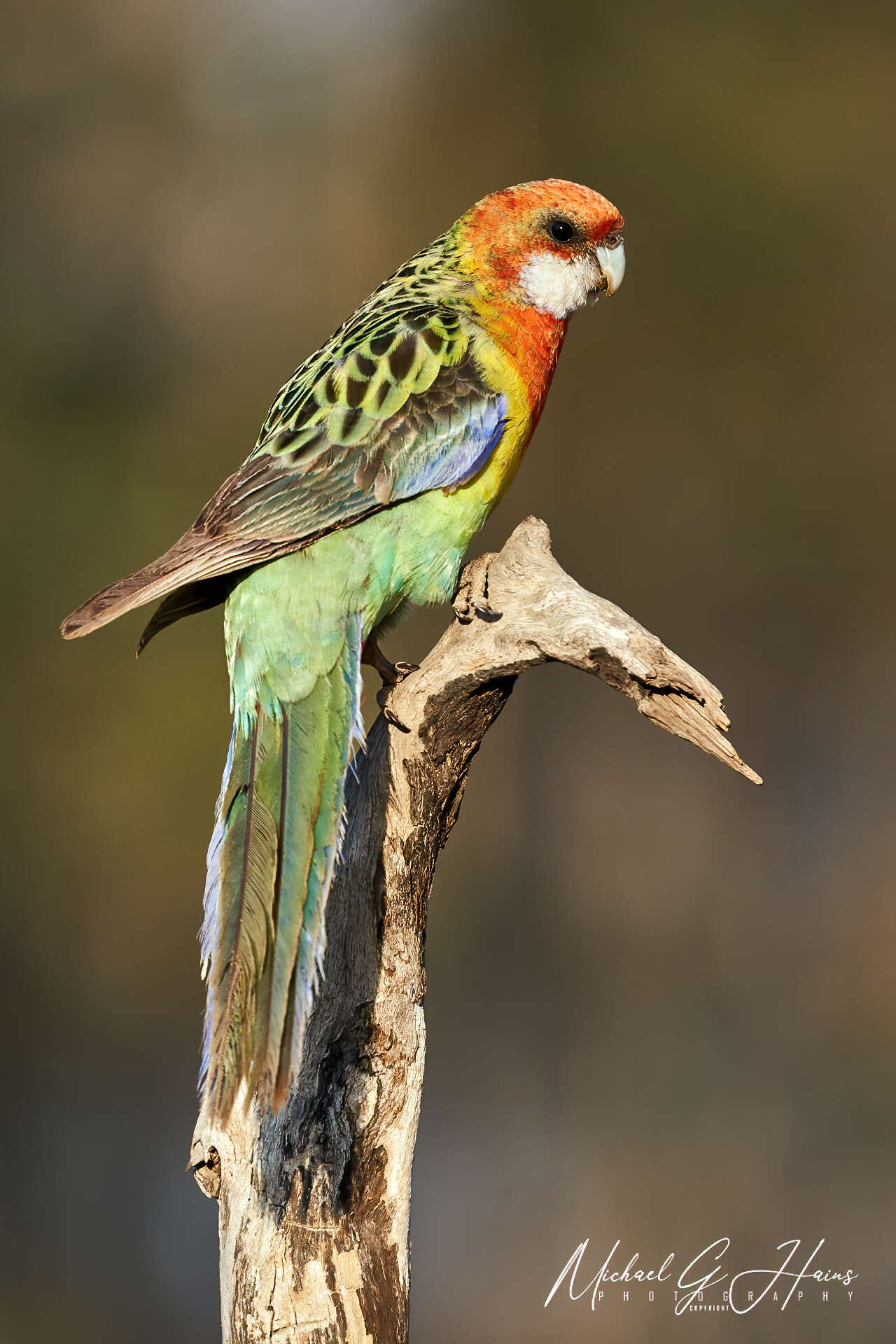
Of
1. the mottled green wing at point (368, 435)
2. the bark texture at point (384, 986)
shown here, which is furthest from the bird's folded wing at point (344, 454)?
the bark texture at point (384, 986)

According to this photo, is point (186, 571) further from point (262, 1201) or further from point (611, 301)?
point (611, 301)

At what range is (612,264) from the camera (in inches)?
128

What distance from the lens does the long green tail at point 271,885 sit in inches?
84.8

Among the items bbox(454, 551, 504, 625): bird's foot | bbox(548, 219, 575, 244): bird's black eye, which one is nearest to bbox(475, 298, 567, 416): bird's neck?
bbox(548, 219, 575, 244): bird's black eye

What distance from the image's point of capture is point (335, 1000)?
258 cm

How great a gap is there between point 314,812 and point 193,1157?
0.87 metres

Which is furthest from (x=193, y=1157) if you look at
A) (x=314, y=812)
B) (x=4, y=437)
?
(x=4, y=437)

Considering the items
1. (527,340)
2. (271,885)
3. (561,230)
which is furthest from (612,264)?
(271,885)

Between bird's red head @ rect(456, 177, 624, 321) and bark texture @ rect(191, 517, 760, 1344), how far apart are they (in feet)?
2.75

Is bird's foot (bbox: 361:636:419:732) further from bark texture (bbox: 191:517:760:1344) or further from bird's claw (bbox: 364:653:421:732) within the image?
bark texture (bbox: 191:517:760:1344)

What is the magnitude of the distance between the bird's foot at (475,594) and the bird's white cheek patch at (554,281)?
810mm

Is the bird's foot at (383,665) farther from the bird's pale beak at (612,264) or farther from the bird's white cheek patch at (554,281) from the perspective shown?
the bird's pale beak at (612,264)

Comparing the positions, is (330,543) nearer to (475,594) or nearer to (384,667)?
(475,594)

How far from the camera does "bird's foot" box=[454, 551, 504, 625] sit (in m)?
2.58
